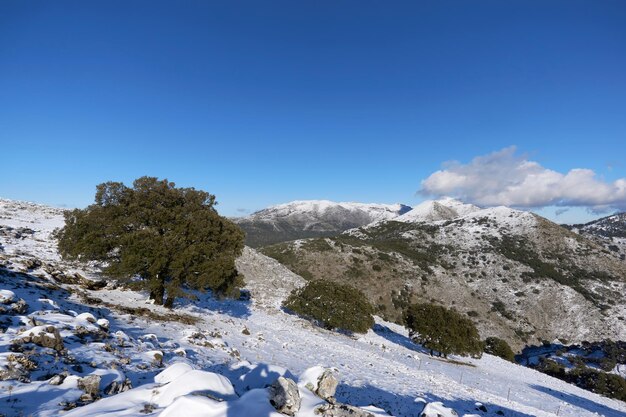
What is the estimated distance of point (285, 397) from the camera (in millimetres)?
7684

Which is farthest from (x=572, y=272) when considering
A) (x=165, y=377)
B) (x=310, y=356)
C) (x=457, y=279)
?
(x=165, y=377)

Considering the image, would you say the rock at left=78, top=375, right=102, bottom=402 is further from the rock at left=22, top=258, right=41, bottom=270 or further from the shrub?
the shrub

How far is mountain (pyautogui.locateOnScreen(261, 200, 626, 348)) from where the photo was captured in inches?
3430

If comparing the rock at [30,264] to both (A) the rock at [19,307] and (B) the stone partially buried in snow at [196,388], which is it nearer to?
(A) the rock at [19,307]

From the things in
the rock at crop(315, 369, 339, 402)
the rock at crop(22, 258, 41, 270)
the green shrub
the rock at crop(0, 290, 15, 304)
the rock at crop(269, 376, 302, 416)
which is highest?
the rock at crop(269, 376, 302, 416)

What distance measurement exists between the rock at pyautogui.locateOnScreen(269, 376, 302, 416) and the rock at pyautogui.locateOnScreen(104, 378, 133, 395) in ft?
13.8

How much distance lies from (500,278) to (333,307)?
90226mm

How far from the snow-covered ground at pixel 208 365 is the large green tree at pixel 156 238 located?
8.42 ft

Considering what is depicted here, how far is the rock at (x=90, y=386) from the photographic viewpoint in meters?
8.25

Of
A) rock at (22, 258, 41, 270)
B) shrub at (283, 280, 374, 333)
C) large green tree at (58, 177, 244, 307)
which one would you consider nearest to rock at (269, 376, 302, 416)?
large green tree at (58, 177, 244, 307)

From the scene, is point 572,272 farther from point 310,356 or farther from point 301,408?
point 301,408

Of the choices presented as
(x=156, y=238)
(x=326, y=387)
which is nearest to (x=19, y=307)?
(x=156, y=238)

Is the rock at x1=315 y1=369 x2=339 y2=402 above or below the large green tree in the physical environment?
below

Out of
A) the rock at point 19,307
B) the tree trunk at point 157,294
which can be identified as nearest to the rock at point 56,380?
the rock at point 19,307
